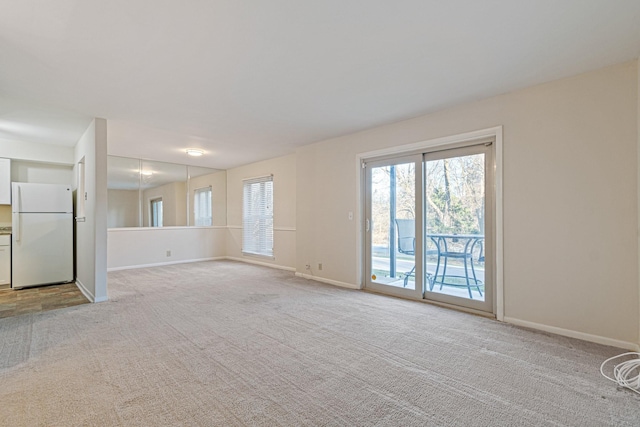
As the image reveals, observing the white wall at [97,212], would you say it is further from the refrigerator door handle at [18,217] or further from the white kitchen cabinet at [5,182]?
the white kitchen cabinet at [5,182]

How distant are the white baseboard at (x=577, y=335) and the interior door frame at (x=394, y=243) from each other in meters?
1.13

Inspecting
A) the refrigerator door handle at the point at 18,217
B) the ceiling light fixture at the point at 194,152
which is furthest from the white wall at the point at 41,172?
the ceiling light fixture at the point at 194,152

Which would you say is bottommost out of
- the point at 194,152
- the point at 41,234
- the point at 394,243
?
the point at 394,243

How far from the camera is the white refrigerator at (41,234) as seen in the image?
16.0 ft

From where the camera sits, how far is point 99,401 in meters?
1.88

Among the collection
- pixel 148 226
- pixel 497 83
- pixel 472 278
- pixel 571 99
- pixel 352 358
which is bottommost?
pixel 352 358

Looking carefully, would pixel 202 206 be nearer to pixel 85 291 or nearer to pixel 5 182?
pixel 5 182

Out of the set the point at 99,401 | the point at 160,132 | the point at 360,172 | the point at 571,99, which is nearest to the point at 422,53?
the point at 571,99

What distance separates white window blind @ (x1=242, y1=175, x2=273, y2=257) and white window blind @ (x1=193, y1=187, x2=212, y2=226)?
3.59 feet

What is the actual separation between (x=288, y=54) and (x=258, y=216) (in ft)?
17.3

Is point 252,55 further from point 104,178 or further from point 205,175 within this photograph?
point 205,175

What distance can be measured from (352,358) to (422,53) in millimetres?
2523

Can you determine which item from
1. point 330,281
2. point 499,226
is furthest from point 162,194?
point 499,226

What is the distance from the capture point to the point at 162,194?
24.5 feet
